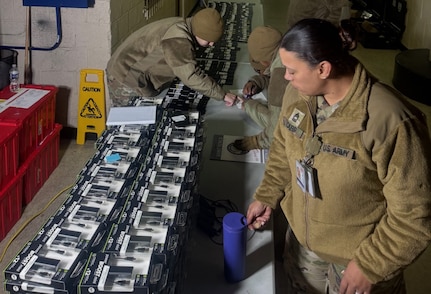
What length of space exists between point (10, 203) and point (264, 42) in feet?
4.80

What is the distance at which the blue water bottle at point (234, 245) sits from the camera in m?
1.51

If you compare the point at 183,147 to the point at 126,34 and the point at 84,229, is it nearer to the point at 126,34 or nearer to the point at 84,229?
the point at 84,229

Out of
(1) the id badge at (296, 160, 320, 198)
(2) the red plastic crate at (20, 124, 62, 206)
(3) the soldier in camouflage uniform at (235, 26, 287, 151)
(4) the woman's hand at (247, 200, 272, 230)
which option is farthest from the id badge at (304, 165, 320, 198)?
(2) the red plastic crate at (20, 124, 62, 206)

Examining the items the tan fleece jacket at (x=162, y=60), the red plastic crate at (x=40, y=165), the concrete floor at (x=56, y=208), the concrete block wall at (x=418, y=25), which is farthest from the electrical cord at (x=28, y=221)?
the concrete block wall at (x=418, y=25)

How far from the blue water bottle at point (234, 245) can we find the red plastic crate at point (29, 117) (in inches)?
59.3

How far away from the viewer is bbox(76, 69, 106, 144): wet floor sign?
3.36 metres

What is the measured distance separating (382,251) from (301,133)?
36 centimetres

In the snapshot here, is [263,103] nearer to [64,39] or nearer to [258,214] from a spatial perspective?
[258,214]

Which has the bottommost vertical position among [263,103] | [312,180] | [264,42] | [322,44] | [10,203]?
[10,203]

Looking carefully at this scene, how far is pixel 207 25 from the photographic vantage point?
2.51m

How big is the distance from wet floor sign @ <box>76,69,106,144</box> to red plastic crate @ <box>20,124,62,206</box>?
0.25 metres

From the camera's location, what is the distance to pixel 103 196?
156cm

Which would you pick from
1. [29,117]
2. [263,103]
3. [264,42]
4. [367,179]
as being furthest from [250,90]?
[367,179]

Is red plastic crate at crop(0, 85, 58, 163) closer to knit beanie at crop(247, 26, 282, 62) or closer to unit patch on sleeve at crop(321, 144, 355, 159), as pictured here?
knit beanie at crop(247, 26, 282, 62)
